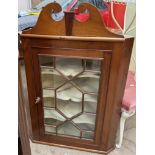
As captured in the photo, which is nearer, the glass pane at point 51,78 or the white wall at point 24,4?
the glass pane at point 51,78

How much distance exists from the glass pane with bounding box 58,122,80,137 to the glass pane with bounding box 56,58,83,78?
0.39 metres

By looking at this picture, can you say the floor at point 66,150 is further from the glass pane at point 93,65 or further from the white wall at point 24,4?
the white wall at point 24,4

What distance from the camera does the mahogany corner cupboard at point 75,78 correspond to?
0.92 m

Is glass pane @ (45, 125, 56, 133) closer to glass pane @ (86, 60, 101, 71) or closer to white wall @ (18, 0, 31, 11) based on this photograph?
glass pane @ (86, 60, 101, 71)

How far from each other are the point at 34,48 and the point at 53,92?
0.30 m

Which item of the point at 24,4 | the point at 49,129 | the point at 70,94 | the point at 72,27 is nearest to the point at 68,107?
the point at 70,94

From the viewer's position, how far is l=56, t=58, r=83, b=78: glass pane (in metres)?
1.02

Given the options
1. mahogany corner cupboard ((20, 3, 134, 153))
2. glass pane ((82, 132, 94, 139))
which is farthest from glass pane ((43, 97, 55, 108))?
glass pane ((82, 132, 94, 139))

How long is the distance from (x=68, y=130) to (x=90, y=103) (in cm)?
28

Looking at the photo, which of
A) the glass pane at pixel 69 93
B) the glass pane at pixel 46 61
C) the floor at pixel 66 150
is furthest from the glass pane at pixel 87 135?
the glass pane at pixel 46 61

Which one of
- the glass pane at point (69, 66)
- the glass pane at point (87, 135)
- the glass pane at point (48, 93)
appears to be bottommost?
the glass pane at point (87, 135)
